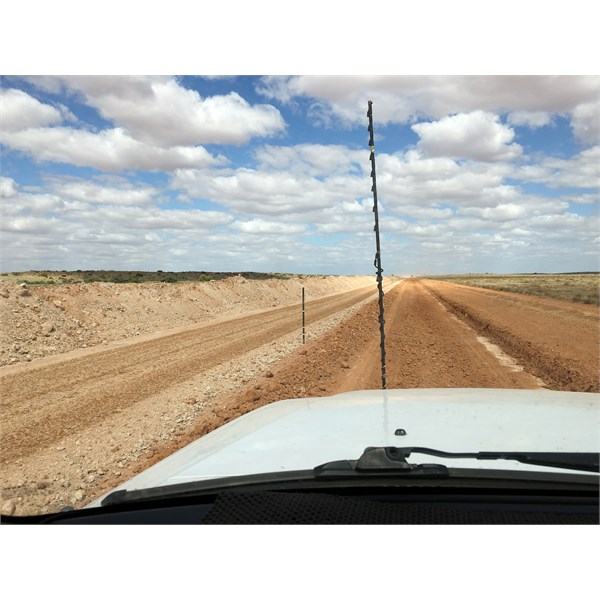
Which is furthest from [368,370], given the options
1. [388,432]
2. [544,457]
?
[544,457]

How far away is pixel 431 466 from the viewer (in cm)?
203

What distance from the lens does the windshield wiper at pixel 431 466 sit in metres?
2.02

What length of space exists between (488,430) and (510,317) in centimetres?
2277

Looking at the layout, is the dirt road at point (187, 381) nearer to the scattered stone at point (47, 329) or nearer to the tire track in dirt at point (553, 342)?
the tire track in dirt at point (553, 342)

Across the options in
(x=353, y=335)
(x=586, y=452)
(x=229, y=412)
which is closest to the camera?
(x=586, y=452)

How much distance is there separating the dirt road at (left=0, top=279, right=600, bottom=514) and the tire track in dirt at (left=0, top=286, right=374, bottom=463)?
3 centimetres

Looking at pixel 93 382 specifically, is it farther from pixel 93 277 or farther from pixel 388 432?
pixel 93 277

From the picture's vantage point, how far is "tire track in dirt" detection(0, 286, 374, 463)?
7.77 metres

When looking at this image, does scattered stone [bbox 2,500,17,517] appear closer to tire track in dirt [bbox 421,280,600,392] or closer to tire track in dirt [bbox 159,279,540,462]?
tire track in dirt [bbox 159,279,540,462]

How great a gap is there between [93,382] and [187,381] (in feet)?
7.02

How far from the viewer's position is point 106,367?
12.7 metres

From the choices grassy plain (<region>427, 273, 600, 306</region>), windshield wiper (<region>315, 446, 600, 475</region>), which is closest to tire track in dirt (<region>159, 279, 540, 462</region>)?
windshield wiper (<region>315, 446, 600, 475</region>)

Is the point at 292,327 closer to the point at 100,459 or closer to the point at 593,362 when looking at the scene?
the point at 593,362

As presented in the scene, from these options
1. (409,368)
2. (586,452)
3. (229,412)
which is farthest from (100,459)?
(409,368)
